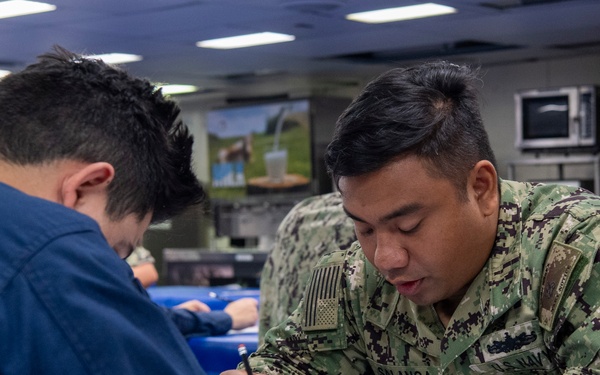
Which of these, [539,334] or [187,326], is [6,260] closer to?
[539,334]

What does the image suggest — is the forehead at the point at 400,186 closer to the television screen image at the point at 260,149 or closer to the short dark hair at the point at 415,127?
the short dark hair at the point at 415,127

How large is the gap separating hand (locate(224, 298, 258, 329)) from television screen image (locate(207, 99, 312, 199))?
6745 mm

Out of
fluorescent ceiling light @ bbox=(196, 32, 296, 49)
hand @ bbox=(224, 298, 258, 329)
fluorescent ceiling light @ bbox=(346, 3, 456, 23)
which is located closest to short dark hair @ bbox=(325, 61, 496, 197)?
hand @ bbox=(224, 298, 258, 329)

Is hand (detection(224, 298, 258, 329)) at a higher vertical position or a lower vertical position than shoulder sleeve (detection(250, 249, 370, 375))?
lower

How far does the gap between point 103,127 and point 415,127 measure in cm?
68

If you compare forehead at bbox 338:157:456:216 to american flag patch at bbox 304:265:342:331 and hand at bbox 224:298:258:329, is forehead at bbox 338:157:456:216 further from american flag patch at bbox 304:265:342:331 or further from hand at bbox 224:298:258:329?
hand at bbox 224:298:258:329

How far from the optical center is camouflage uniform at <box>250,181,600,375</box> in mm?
1606

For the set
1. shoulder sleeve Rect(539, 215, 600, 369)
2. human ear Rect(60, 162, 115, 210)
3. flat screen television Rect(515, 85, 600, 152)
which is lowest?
flat screen television Rect(515, 85, 600, 152)

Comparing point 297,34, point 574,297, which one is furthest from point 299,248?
point 297,34

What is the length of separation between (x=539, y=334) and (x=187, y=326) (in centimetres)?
165

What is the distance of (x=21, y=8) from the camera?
6.58 meters

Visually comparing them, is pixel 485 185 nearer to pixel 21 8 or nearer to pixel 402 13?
pixel 402 13

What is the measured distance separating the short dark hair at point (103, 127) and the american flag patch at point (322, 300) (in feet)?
2.12

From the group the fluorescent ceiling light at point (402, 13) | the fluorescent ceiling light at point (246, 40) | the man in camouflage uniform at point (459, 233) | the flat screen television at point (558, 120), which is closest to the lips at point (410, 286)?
the man in camouflage uniform at point (459, 233)
